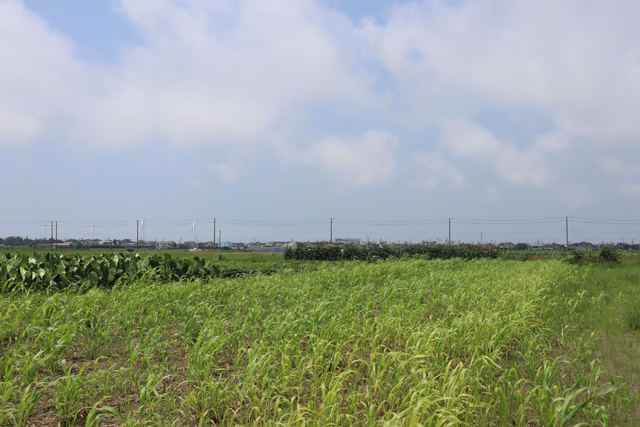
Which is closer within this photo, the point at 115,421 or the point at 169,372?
the point at 115,421

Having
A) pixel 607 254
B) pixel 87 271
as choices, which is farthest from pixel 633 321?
pixel 607 254

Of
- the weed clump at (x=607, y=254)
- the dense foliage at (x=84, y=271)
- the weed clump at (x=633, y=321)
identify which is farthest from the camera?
the weed clump at (x=607, y=254)

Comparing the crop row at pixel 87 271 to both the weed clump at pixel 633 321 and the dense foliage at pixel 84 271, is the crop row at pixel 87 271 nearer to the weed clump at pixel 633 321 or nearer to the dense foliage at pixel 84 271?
the dense foliage at pixel 84 271

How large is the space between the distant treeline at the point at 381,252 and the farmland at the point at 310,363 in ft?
44.7

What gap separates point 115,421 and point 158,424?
498 millimetres

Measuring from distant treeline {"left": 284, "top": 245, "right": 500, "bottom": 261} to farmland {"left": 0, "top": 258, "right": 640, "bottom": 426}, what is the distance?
44.7ft

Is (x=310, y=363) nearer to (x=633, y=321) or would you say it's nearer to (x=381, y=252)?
(x=633, y=321)

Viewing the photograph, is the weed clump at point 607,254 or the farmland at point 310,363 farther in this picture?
the weed clump at point 607,254

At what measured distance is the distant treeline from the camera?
20.0m

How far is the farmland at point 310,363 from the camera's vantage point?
262cm

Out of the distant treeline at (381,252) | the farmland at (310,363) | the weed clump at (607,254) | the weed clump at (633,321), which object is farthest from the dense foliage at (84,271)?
the weed clump at (607,254)

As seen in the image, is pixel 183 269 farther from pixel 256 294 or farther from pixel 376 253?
pixel 376 253

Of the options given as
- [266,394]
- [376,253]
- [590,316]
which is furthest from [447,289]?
[376,253]

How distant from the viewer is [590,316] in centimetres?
572
